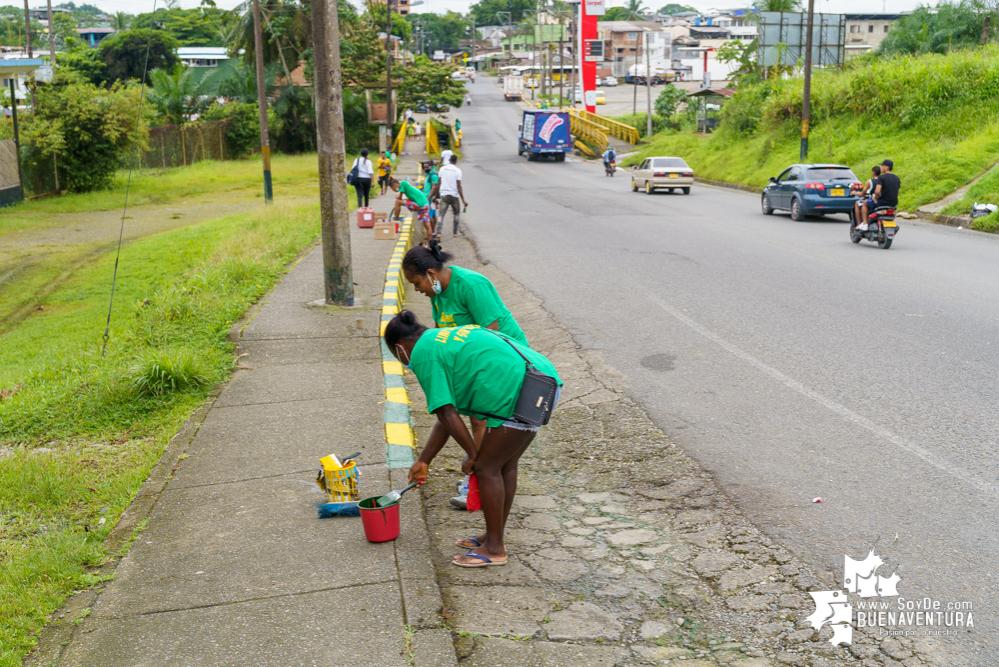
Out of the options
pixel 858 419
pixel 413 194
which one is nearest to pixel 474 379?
pixel 858 419

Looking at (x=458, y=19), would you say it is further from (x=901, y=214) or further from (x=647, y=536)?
(x=647, y=536)

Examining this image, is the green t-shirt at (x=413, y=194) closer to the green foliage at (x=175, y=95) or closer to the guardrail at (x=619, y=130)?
the green foliage at (x=175, y=95)

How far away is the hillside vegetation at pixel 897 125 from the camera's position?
23.8m

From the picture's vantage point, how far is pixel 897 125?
2905cm

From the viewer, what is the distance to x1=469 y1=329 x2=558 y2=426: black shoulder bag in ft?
13.6

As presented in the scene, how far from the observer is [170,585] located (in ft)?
14.1

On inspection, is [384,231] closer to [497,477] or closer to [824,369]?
[824,369]

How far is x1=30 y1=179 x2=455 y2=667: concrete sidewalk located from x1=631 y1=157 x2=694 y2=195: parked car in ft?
79.3

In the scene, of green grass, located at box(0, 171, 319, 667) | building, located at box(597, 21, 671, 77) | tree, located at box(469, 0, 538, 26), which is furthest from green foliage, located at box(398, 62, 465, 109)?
tree, located at box(469, 0, 538, 26)

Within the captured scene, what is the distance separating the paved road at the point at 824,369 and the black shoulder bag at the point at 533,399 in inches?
61.8

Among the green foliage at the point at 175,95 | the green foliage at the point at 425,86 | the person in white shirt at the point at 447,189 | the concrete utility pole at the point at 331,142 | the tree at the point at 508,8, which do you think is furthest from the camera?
the tree at the point at 508,8

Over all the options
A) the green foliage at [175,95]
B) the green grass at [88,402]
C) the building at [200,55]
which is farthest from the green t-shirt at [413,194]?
the building at [200,55]

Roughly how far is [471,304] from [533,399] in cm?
119

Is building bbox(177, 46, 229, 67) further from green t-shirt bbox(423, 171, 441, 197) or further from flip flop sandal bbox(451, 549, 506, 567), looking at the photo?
flip flop sandal bbox(451, 549, 506, 567)
